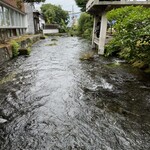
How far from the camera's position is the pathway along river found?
10.2ft

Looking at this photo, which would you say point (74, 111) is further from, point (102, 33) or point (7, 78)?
point (102, 33)

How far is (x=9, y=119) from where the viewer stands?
149 inches

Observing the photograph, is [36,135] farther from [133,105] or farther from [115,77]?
[115,77]

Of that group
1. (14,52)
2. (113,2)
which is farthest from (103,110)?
(14,52)

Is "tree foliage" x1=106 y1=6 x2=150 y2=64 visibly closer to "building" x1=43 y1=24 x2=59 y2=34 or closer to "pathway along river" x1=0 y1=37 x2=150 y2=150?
"pathway along river" x1=0 y1=37 x2=150 y2=150

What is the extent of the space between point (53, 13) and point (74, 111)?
43.8m

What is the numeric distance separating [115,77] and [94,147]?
422 cm

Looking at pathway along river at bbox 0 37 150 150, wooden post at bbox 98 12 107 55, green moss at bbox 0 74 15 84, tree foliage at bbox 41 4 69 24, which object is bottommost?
pathway along river at bbox 0 37 150 150

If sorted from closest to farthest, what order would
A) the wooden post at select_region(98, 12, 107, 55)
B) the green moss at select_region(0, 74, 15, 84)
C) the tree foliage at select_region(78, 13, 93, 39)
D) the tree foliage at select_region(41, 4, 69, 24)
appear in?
the green moss at select_region(0, 74, 15, 84) → the wooden post at select_region(98, 12, 107, 55) → the tree foliage at select_region(78, 13, 93, 39) → the tree foliage at select_region(41, 4, 69, 24)

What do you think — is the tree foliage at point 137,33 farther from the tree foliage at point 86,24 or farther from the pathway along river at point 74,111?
the tree foliage at point 86,24

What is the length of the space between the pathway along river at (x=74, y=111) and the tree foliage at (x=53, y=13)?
3991cm

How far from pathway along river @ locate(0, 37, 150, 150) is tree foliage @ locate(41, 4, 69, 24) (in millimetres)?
39906

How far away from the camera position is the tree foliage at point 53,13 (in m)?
43.7

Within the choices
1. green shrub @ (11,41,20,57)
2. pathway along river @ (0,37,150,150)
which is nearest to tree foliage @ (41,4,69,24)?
green shrub @ (11,41,20,57)
